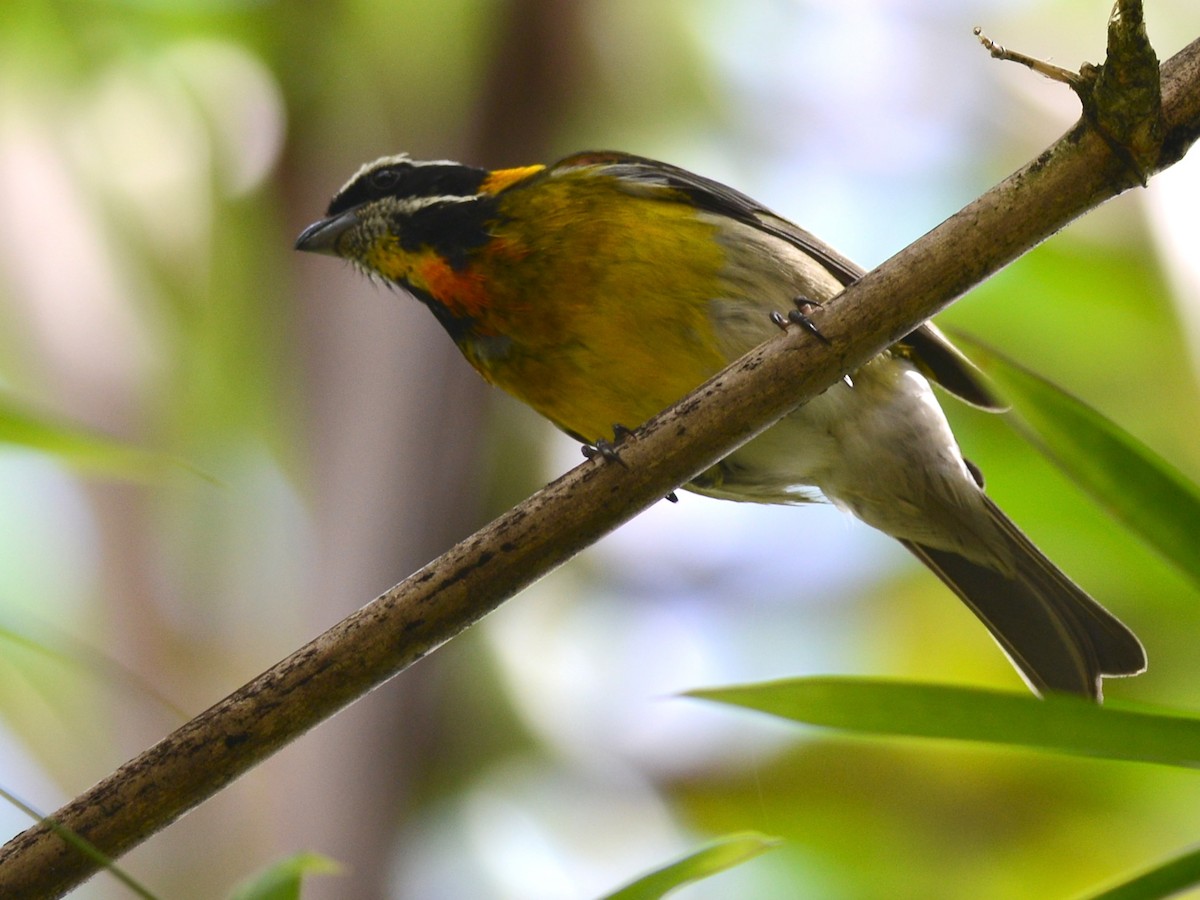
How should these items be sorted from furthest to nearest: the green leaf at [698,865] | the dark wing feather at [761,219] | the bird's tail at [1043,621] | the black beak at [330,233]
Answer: the black beak at [330,233] < the dark wing feather at [761,219] < the bird's tail at [1043,621] < the green leaf at [698,865]

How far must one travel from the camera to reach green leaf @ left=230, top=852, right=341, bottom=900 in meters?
1.57

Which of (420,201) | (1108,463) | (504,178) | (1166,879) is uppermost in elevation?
(504,178)

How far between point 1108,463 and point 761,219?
1.73 m

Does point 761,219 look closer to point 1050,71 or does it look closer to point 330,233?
point 330,233

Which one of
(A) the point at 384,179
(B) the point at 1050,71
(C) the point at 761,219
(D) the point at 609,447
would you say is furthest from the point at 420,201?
(B) the point at 1050,71

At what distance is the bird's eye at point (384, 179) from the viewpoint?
11.6ft

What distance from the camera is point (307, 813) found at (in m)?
3.91

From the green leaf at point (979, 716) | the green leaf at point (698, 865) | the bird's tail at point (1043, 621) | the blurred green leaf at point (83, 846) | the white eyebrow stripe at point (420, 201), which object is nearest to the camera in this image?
the blurred green leaf at point (83, 846)

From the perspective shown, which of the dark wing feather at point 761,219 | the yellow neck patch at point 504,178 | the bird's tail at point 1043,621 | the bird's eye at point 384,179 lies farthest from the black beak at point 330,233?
the bird's tail at point 1043,621

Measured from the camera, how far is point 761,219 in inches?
128

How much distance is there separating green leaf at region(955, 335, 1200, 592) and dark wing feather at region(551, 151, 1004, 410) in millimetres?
1279

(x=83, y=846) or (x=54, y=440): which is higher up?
(x=54, y=440)

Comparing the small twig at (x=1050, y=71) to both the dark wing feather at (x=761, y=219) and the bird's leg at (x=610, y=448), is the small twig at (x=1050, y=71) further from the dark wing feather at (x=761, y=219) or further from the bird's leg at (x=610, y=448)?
the dark wing feather at (x=761, y=219)

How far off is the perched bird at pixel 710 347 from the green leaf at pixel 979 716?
137cm
